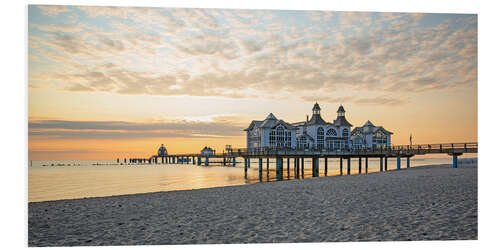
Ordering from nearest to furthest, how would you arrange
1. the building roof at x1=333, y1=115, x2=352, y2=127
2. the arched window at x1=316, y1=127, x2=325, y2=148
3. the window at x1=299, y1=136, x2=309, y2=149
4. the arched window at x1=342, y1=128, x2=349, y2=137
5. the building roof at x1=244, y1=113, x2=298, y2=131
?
the building roof at x1=244, y1=113, x2=298, y2=131 → the window at x1=299, y1=136, x2=309, y2=149 → the arched window at x1=316, y1=127, x2=325, y2=148 → the building roof at x1=333, y1=115, x2=352, y2=127 → the arched window at x1=342, y1=128, x2=349, y2=137

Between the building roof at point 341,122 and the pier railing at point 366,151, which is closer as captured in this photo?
the pier railing at point 366,151

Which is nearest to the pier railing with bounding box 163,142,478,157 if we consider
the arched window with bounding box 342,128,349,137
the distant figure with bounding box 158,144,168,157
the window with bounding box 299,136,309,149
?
the arched window with bounding box 342,128,349,137

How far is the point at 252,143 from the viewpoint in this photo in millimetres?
41031

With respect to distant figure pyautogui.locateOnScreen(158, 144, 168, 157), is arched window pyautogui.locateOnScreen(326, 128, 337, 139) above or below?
above

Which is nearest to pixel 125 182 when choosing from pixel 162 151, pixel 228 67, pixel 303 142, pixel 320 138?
pixel 303 142

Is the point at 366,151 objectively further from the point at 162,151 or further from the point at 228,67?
the point at 162,151

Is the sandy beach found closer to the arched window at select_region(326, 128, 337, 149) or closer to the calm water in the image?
the calm water

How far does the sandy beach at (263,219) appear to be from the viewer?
8.03 meters

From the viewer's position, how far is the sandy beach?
803 centimetres

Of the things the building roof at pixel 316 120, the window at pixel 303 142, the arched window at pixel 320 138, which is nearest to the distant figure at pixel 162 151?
the building roof at pixel 316 120

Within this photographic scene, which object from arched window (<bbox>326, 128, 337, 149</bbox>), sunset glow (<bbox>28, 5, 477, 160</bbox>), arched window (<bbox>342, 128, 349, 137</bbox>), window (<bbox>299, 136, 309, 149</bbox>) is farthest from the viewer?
arched window (<bbox>342, 128, 349, 137</bbox>)

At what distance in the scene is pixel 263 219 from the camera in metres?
9.47

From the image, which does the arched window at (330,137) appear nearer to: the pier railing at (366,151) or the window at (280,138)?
the pier railing at (366,151)

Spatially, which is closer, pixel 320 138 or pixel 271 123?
pixel 271 123
